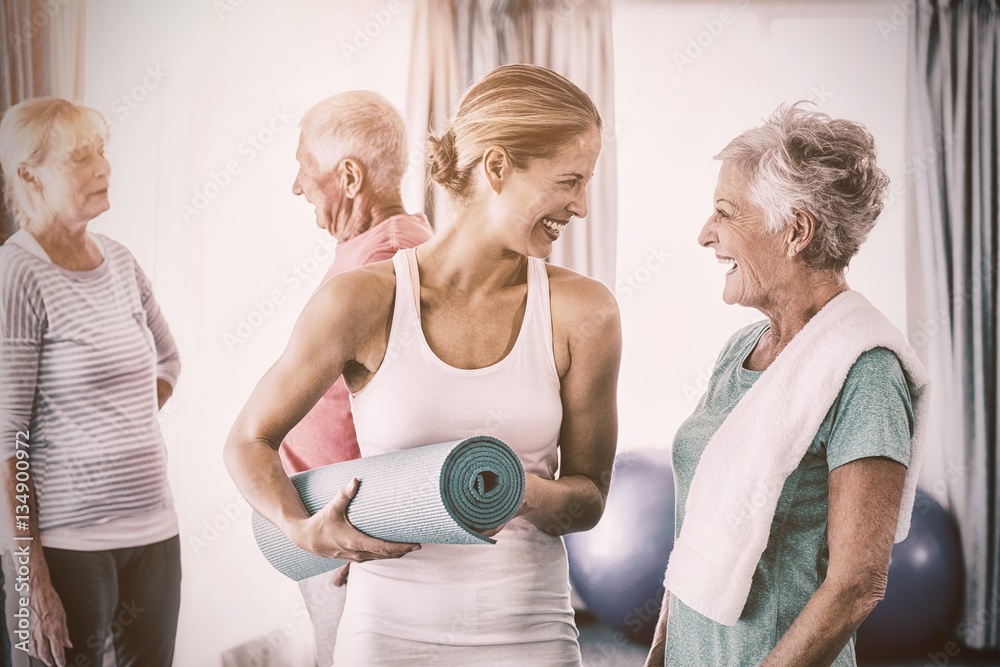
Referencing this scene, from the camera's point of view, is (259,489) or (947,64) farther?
(947,64)

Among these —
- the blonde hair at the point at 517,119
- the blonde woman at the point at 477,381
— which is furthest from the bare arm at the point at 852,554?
the blonde hair at the point at 517,119

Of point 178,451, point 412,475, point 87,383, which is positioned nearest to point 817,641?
point 412,475

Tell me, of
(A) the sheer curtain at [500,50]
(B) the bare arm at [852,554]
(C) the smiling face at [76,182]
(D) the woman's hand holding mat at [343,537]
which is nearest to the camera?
(B) the bare arm at [852,554]

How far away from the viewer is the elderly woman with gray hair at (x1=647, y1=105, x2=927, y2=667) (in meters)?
1.36

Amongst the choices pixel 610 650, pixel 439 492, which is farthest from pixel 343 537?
pixel 610 650

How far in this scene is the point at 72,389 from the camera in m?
2.00

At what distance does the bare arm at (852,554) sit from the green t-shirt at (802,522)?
4cm

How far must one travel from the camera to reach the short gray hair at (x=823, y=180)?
5.08ft

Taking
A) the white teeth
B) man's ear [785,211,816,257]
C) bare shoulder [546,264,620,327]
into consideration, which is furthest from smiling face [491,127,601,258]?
man's ear [785,211,816,257]

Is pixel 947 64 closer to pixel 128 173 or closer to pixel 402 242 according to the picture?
pixel 402 242

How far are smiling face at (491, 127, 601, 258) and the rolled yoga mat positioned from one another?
0.44 metres

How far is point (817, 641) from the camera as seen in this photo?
136 centimetres

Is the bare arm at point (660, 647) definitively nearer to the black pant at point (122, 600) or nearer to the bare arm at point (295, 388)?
the bare arm at point (295, 388)

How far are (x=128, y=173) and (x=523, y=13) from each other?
1.08 meters
